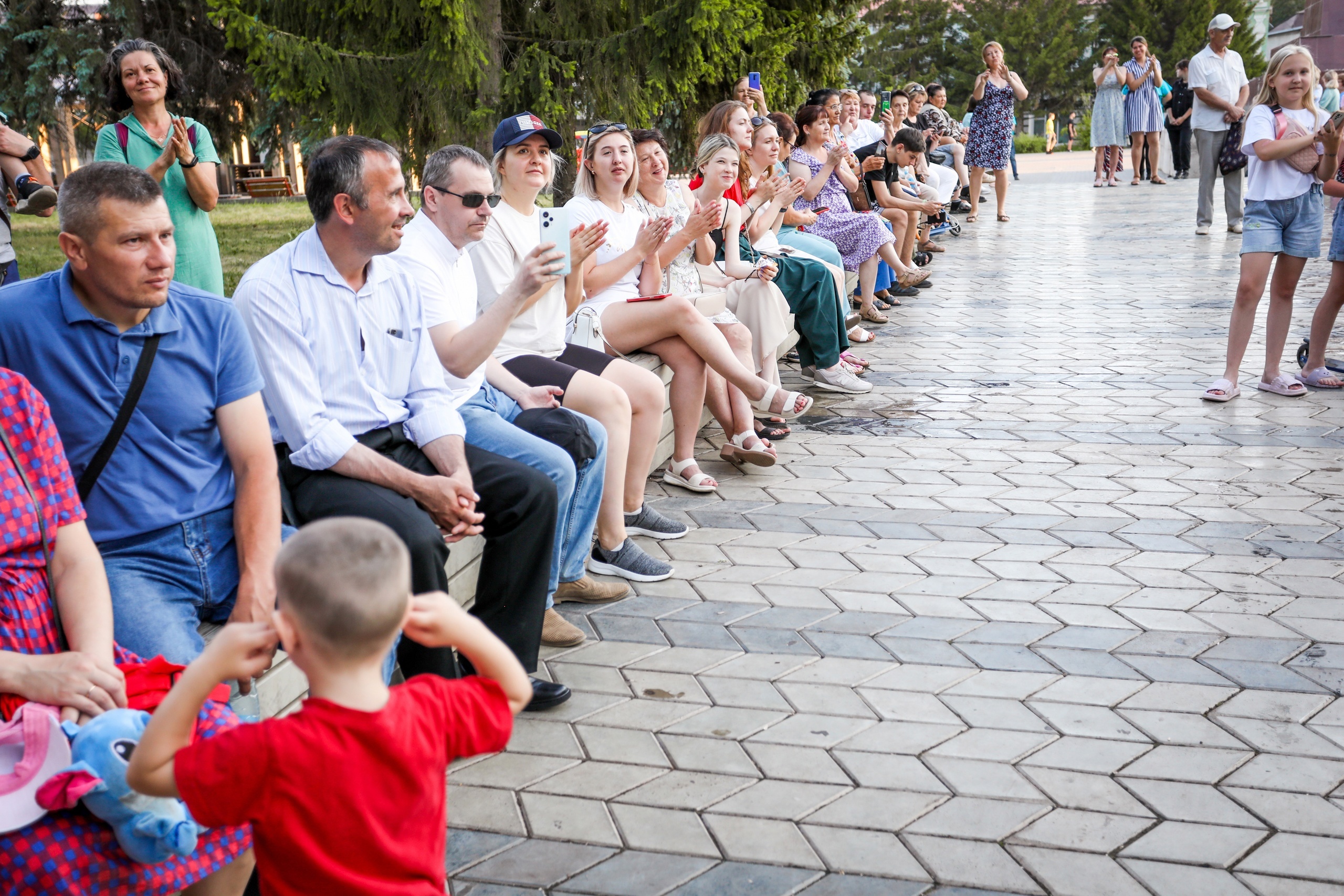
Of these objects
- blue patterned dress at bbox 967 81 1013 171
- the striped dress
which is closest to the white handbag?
blue patterned dress at bbox 967 81 1013 171

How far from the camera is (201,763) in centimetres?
160

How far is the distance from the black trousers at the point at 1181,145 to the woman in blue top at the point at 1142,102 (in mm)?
1603

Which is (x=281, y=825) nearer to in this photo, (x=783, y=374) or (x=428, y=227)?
(x=428, y=227)

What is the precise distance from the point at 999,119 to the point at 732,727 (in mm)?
13774

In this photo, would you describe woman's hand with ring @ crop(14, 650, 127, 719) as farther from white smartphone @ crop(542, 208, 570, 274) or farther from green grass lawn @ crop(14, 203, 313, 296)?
green grass lawn @ crop(14, 203, 313, 296)

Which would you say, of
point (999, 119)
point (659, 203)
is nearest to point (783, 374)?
point (659, 203)

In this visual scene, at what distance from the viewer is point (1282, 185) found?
6.03 m

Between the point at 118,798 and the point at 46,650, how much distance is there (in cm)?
49

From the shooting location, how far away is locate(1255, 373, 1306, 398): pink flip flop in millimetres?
6457

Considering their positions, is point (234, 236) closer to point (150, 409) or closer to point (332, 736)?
point (150, 409)

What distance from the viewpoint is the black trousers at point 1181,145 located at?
21.5 m

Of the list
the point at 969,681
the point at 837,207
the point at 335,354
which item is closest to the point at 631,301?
the point at 335,354

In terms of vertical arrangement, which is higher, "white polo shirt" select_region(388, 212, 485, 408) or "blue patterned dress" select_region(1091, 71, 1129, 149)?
"blue patterned dress" select_region(1091, 71, 1129, 149)

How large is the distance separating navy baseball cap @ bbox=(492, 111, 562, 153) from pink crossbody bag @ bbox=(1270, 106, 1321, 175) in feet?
13.0
